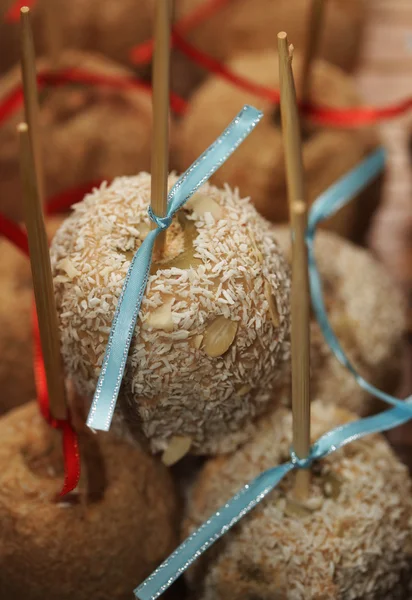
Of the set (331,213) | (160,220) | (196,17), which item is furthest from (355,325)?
(196,17)

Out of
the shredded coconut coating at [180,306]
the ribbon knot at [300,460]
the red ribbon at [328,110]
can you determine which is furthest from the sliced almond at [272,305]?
the red ribbon at [328,110]

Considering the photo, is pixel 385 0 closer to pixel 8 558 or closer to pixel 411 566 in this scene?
pixel 411 566

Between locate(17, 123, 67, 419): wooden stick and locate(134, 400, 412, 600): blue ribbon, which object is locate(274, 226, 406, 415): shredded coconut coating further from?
locate(17, 123, 67, 419): wooden stick

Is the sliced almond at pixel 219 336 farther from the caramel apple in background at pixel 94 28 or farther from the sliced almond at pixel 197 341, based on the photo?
the caramel apple in background at pixel 94 28

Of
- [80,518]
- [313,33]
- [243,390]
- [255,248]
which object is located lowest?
[80,518]

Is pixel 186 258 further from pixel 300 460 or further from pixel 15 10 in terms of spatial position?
pixel 15 10

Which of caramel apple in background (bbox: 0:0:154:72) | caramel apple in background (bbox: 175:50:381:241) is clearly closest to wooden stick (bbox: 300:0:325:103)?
caramel apple in background (bbox: 175:50:381:241)
